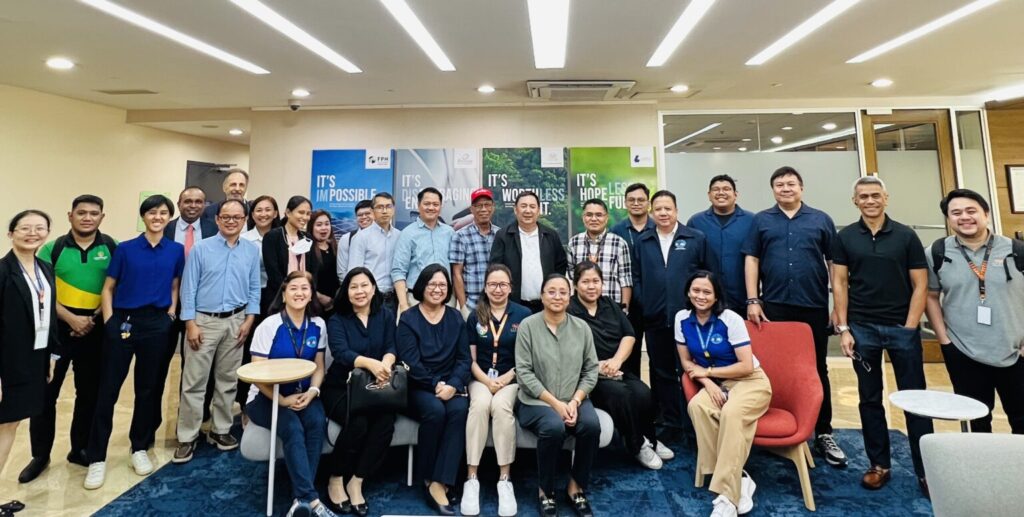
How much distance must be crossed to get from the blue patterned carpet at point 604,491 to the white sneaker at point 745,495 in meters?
0.06

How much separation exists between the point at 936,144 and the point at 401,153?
6.45 m

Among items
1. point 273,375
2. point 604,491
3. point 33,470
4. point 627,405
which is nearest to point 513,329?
point 627,405

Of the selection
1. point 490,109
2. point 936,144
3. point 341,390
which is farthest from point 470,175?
point 936,144

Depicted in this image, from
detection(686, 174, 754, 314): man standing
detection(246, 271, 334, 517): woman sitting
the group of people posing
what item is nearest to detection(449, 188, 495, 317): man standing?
the group of people posing

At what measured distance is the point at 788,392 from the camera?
7.98ft

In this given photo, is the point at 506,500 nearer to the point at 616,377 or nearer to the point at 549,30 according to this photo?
the point at 616,377

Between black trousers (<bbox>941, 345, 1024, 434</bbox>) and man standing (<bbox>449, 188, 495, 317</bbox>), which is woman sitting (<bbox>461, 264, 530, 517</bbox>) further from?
black trousers (<bbox>941, 345, 1024, 434</bbox>)

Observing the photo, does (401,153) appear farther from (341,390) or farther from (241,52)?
(341,390)

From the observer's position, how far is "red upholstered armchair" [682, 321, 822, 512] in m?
2.20

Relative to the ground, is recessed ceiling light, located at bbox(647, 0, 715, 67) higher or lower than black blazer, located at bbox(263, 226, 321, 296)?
higher

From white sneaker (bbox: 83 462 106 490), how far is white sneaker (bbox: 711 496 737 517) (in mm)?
3321

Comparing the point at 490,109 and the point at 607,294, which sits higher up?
the point at 490,109

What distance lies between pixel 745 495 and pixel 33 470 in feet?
13.1

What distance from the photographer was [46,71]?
417 centimetres
